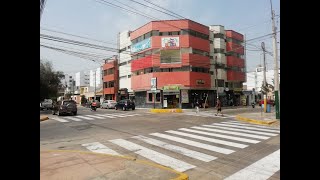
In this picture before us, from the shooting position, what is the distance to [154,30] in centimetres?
4416

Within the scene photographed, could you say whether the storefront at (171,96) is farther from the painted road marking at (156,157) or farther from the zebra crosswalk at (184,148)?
the painted road marking at (156,157)

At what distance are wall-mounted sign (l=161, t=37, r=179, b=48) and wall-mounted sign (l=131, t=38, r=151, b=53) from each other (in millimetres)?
2747

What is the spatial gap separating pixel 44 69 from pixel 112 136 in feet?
139

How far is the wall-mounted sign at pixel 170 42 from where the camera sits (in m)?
43.1

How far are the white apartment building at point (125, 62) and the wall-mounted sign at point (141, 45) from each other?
3.64 meters

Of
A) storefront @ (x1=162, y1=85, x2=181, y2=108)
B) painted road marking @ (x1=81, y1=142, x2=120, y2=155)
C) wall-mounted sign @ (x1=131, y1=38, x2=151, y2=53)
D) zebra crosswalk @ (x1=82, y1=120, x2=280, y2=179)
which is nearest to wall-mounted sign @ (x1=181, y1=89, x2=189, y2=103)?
storefront @ (x1=162, y1=85, x2=181, y2=108)

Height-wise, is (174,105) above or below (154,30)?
below

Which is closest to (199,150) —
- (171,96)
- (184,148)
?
(184,148)

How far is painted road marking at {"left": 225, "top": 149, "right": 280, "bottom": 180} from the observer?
649 centimetres

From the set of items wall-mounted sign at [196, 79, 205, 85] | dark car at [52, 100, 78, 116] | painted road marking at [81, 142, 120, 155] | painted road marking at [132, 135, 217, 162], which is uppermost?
wall-mounted sign at [196, 79, 205, 85]

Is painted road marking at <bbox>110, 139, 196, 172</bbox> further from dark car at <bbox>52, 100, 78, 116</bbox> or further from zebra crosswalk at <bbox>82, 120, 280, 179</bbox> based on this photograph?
dark car at <bbox>52, 100, 78, 116</bbox>

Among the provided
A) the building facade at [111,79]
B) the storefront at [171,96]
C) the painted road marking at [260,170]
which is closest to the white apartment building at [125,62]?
the building facade at [111,79]
